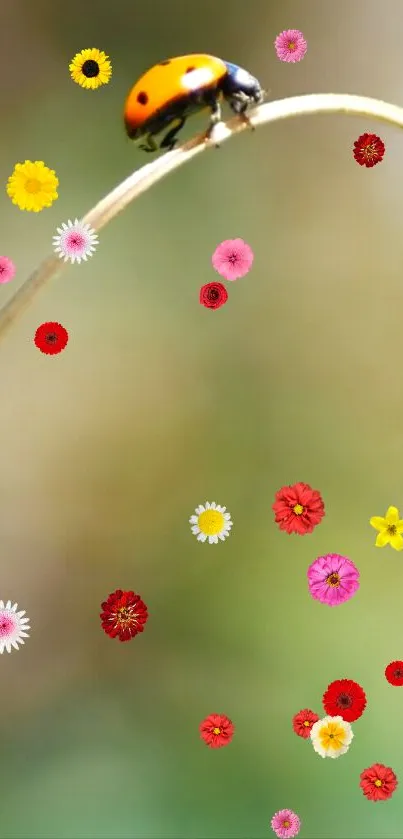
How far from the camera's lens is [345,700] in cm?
98

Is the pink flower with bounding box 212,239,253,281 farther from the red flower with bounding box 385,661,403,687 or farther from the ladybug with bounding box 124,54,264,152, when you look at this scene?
the red flower with bounding box 385,661,403,687

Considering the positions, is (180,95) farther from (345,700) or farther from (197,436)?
(345,700)

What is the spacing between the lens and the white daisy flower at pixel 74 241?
1.02 meters

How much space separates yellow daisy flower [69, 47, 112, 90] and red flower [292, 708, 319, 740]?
34.0 inches

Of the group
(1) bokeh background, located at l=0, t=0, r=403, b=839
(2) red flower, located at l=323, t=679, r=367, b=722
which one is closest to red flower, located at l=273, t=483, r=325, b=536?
(1) bokeh background, located at l=0, t=0, r=403, b=839

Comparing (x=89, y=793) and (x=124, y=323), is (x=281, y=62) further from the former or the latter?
(x=89, y=793)

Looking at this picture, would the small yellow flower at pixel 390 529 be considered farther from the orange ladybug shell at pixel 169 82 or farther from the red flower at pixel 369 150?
the orange ladybug shell at pixel 169 82

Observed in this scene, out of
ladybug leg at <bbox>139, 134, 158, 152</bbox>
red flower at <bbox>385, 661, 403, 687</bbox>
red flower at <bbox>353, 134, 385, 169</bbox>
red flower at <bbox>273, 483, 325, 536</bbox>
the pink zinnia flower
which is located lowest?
the pink zinnia flower

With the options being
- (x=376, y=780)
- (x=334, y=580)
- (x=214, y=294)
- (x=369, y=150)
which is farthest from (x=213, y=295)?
(x=376, y=780)

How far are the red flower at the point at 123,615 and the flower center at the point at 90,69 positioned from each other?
27.0 inches

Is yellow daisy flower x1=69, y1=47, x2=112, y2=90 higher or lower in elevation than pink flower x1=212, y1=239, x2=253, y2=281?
higher

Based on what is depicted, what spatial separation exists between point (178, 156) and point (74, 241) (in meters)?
0.18

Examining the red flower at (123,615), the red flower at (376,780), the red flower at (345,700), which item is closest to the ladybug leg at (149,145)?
the red flower at (123,615)

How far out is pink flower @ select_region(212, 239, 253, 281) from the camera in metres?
1.04
